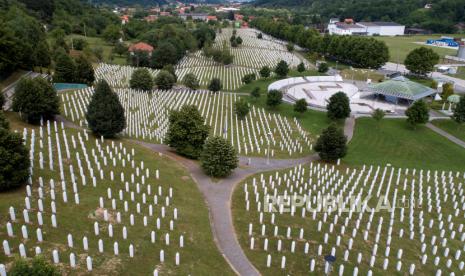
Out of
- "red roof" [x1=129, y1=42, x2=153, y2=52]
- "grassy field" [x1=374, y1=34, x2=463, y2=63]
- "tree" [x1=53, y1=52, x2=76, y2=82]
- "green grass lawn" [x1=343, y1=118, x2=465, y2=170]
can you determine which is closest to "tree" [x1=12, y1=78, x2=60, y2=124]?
"tree" [x1=53, y1=52, x2=76, y2=82]

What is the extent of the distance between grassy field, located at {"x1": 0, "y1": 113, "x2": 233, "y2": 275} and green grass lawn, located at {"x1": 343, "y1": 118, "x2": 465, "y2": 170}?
21.1 m

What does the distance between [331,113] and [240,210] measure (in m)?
29.6

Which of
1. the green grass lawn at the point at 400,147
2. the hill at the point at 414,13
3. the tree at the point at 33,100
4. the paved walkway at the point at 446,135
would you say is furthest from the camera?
the hill at the point at 414,13

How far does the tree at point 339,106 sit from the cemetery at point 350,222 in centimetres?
1568

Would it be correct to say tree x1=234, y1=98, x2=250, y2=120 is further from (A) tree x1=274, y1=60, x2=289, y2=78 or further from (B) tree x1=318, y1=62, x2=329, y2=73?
(B) tree x1=318, y1=62, x2=329, y2=73

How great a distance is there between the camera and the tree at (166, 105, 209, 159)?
3344cm

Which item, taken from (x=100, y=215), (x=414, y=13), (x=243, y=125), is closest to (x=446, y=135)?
(x=243, y=125)

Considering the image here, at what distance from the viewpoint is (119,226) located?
20672 millimetres

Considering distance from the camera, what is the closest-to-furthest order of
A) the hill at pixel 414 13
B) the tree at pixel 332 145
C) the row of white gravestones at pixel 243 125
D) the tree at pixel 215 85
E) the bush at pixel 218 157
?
the bush at pixel 218 157, the tree at pixel 332 145, the row of white gravestones at pixel 243 125, the tree at pixel 215 85, the hill at pixel 414 13

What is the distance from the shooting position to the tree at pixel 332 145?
35.8 meters

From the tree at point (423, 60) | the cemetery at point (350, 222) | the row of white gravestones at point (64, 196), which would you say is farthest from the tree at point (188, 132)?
the tree at point (423, 60)

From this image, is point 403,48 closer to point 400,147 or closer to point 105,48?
point 400,147

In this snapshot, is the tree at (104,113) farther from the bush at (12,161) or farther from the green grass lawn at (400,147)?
the green grass lawn at (400,147)

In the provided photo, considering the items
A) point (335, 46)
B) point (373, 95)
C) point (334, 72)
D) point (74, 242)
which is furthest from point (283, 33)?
point (74, 242)
